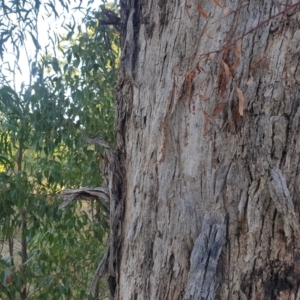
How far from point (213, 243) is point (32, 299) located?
1.40 meters

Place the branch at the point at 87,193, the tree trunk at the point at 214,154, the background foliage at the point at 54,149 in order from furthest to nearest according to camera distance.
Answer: the background foliage at the point at 54,149, the branch at the point at 87,193, the tree trunk at the point at 214,154

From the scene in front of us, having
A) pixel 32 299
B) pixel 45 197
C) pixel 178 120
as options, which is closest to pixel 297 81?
pixel 178 120

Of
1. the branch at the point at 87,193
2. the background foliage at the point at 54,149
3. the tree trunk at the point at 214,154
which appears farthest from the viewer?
the background foliage at the point at 54,149

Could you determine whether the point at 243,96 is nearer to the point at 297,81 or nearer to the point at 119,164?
the point at 297,81

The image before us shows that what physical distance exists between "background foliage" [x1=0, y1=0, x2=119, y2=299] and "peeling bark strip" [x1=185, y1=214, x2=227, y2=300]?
1.00 metres

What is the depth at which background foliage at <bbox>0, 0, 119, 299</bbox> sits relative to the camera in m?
1.64

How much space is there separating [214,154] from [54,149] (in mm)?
1227

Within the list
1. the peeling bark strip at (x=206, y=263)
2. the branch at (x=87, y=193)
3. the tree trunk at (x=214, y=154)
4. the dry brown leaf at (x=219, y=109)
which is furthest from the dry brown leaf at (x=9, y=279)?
the dry brown leaf at (x=219, y=109)

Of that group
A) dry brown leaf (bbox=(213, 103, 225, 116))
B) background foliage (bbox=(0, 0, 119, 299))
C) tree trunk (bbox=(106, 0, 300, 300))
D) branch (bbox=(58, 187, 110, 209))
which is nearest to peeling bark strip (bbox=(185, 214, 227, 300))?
tree trunk (bbox=(106, 0, 300, 300))

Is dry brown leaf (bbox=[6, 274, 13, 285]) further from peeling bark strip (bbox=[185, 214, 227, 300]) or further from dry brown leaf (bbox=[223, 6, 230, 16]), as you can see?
dry brown leaf (bbox=[223, 6, 230, 16])

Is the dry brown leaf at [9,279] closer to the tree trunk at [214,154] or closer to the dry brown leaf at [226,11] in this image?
the tree trunk at [214,154]

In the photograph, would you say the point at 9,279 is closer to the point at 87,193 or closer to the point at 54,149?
the point at 54,149

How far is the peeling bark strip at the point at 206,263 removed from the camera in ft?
2.22

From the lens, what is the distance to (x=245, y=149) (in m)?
→ 0.68
